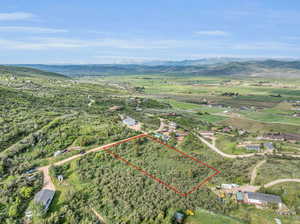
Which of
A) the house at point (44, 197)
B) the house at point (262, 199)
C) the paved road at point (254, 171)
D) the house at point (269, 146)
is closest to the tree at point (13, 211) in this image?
the house at point (44, 197)

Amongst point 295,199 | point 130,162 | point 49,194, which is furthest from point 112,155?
point 295,199

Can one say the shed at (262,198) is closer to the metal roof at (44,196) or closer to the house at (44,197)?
the house at (44,197)

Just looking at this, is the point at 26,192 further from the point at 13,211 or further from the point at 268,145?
the point at 268,145

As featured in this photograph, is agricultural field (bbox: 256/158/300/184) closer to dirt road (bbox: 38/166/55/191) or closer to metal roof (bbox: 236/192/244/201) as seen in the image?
metal roof (bbox: 236/192/244/201)

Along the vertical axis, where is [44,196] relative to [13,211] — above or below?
above

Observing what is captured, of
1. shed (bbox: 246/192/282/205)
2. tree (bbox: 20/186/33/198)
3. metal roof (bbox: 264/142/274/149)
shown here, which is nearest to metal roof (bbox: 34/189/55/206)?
tree (bbox: 20/186/33/198)

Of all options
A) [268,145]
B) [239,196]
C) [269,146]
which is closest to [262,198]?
[239,196]
